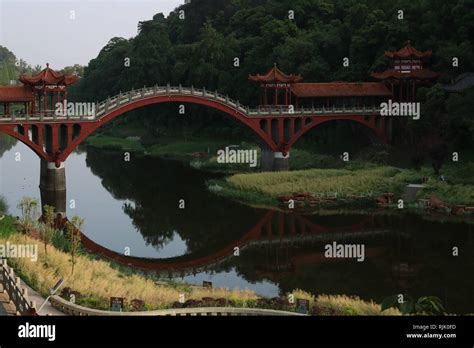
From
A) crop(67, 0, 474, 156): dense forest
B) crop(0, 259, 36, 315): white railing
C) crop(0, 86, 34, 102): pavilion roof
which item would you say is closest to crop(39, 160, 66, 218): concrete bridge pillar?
crop(0, 86, 34, 102): pavilion roof

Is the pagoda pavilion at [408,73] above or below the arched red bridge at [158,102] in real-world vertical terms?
above

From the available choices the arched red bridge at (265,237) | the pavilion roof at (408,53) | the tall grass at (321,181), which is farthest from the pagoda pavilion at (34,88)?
the pavilion roof at (408,53)

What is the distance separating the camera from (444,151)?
41875mm

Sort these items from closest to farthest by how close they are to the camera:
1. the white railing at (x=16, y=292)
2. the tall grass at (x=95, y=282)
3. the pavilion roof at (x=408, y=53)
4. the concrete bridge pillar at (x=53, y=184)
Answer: the white railing at (x=16, y=292)
the tall grass at (x=95, y=282)
the concrete bridge pillar at (x=53, y=184)
the pavilion roof at (x=408, y=53)

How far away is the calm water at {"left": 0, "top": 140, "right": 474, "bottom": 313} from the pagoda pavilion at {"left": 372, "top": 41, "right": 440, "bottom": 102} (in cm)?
1635

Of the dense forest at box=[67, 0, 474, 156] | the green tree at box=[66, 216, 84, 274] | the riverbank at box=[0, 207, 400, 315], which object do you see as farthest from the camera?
the dense forest at box=[67, 0, 474, 156]

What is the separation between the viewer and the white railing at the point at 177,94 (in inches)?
1547

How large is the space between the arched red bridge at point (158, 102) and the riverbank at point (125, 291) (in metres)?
16.2

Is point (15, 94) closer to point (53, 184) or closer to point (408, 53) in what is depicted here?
point (53, 184)

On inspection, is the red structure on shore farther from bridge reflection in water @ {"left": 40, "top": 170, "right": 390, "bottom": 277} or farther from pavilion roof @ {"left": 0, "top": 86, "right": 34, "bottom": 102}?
bridge reflection in water @ {"left": 40, "top": 170, "right": 390, "bottom": 277}

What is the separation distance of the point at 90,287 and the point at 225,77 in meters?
47.0

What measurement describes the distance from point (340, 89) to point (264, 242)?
22393mm

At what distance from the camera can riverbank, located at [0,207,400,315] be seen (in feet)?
52.5

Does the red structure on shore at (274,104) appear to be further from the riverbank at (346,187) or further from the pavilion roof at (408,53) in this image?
the riverbank at (346,187)
